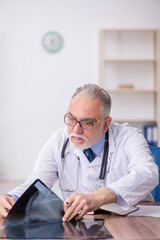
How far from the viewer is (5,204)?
59.7 inches

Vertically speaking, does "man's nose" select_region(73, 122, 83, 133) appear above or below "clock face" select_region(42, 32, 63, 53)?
below

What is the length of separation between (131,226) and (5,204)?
489 millimetres

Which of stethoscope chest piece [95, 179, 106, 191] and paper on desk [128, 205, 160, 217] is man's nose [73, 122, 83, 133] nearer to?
stethoscope chest piece [95, 179, 106, 191]

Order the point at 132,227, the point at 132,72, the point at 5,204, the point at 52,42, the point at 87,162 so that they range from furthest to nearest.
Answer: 1. the point at 132,72
2. the point at 52,42
3. the point at 87,162
4. the point at 5,204
5. the point at 132,227

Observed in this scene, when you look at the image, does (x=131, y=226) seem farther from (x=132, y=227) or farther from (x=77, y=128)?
(x=77, y=128)

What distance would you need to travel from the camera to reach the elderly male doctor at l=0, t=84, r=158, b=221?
169 cm

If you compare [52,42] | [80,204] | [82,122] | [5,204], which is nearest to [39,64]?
[52,42]

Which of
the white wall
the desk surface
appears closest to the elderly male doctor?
the desk surface

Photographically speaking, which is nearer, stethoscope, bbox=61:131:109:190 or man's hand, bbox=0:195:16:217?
man's hand, bbox=0:195:16:217

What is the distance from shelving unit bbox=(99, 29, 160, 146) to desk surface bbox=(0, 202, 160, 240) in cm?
432

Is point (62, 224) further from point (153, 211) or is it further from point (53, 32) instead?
point (53, 32)

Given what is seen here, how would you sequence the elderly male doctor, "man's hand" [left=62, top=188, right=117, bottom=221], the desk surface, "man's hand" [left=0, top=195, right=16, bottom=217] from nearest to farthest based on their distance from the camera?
1. the desk surface
2. "man's hand" [left=62, top=188, right=117, bottom=221]
3. "man's hand" [left=0, top=195, right=16, bottom=217]
4. the elderly male doctor

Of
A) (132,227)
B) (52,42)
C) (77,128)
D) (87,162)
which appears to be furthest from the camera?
(52,42)

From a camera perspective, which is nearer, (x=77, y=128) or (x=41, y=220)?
(x=41, y=220)
